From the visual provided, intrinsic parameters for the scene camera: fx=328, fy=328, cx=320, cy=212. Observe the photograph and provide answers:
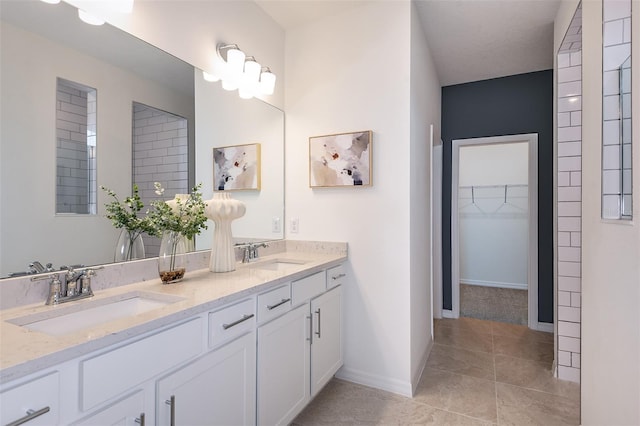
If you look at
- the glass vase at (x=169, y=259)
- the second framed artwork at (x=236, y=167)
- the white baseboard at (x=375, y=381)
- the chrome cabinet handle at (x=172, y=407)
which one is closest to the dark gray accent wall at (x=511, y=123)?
the white baseboard at (x=375, y=381)

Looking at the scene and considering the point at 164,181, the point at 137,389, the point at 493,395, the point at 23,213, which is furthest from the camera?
the point at 493,395

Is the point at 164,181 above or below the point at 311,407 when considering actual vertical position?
above

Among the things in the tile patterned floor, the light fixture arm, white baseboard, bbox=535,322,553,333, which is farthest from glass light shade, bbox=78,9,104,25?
white baseboard, bbox=535,322,553,333

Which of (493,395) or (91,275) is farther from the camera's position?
(493,395)

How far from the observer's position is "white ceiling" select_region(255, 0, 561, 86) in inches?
90.7

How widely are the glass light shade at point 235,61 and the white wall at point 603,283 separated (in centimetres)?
186

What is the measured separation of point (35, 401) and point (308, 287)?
4.19 feet

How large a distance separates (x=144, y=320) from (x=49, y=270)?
1.78 ft

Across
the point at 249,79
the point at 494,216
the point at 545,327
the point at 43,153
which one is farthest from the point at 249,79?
the point at 494,216

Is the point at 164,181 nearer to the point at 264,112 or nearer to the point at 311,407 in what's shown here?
the point at 264,112

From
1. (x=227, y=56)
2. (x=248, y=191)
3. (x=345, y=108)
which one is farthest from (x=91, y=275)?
(x=345, y=108)

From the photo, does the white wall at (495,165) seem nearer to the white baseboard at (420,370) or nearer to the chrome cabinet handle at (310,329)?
the white baseboard at (420,370)

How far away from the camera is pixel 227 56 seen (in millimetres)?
2039

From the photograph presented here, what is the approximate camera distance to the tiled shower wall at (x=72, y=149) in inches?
49.9
